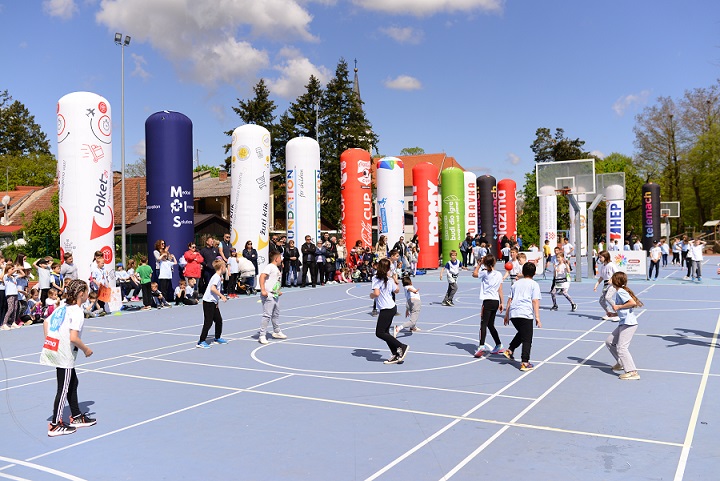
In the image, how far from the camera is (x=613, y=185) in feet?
127

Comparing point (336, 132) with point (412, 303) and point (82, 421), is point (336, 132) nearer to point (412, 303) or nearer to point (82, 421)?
point (412, 303)

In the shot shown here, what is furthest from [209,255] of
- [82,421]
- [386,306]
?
[82,421]

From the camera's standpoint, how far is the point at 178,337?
44.4ft

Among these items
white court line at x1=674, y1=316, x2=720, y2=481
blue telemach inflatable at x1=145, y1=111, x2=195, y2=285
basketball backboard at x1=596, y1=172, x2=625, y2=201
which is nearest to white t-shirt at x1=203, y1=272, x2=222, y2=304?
white court line at x1=674, y1=316, x2=720, y2=481

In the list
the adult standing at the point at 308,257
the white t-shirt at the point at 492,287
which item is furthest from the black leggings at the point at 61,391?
the adult standing at the point at 308,257

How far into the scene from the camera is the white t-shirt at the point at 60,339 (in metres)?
6.92

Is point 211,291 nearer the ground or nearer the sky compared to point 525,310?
nearer the sky

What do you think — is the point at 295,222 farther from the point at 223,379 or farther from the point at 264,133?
the point at 223,379

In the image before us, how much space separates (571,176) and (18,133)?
77333 millimetres

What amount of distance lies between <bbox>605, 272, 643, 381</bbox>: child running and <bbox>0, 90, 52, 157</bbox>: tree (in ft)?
278

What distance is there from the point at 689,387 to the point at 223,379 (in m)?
6.75

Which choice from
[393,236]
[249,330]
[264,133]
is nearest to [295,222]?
[264,133]

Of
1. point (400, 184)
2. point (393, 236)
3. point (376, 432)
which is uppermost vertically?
point (400, 184)

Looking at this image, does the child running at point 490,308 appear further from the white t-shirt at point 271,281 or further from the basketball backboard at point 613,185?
the basketball backboard at point 613,185
